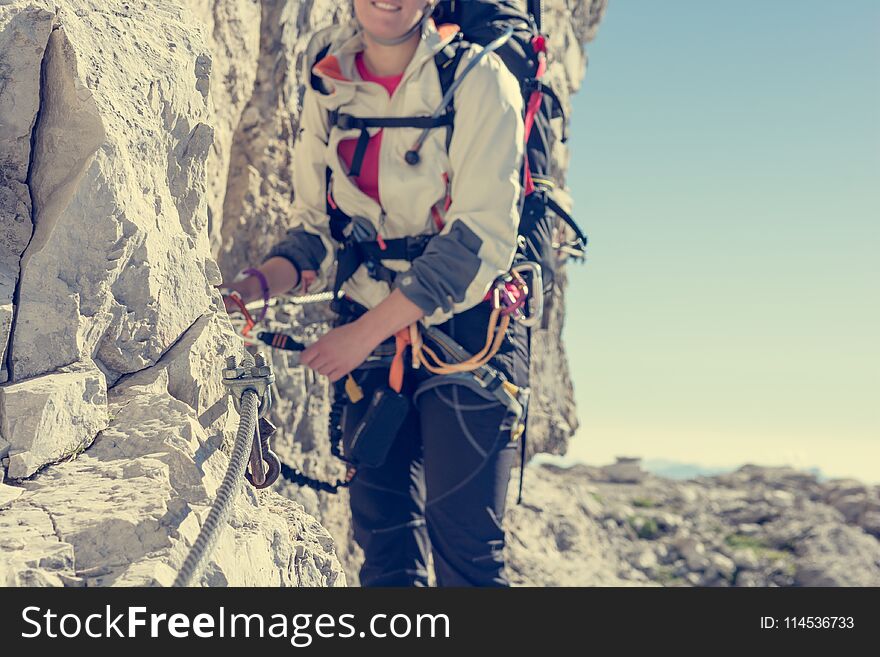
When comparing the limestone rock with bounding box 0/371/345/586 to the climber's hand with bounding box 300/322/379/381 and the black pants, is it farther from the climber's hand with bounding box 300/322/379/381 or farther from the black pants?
the black pants

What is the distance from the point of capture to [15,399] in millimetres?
2633

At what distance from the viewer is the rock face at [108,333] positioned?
2.54m

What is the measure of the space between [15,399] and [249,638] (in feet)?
3.22

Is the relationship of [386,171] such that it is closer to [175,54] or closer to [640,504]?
[175,54]

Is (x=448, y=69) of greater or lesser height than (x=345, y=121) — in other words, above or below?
above

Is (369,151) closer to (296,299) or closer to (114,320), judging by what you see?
(296,299)

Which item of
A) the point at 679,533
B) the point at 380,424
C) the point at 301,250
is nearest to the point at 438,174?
the point at 301,250

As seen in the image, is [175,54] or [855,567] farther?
[855,567]

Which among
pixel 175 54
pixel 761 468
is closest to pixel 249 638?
pixel 175 54

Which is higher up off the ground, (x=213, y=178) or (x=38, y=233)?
(x=213, y=178)

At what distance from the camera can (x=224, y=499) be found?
260cm

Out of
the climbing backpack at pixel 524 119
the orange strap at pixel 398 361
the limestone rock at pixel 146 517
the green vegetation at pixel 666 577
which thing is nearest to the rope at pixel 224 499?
the limestone rock at pixel 146 517

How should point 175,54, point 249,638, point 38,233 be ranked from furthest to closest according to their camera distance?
point 175,54 → point 38,233 → point 249,638

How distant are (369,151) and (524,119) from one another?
801mm
